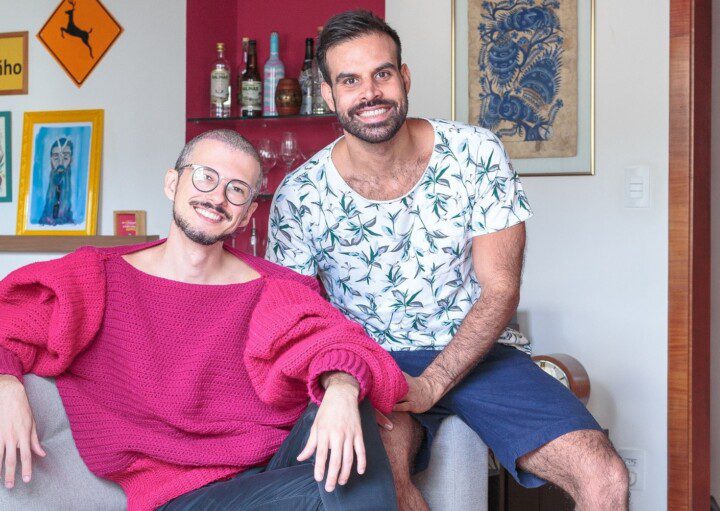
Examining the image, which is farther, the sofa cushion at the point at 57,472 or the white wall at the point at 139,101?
the white wall at the point at 139,101

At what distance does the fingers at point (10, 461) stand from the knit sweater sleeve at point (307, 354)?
1.54ft

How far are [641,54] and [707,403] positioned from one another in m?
1.29

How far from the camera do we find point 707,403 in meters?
3.27

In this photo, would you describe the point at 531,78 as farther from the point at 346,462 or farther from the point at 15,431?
the point at 15,431

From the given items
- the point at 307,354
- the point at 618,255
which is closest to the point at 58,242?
the point at 618,255

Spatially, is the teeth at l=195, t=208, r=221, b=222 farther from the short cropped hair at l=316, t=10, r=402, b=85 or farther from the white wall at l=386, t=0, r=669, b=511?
the white wall at l=386, t=0, r=669, b=511

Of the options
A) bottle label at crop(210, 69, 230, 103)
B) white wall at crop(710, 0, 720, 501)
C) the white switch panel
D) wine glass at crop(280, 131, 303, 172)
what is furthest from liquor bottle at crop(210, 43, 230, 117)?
white wall at crop(710, 0, 720, 501)

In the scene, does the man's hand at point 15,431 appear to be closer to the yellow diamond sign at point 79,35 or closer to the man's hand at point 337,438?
the man's hand at point 337,438

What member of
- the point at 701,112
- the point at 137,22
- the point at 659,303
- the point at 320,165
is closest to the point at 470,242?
the point at 320,165

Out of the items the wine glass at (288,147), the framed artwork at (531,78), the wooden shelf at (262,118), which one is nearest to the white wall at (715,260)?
the framed artwork at (531,78)

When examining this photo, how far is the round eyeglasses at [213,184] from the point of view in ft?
6.10

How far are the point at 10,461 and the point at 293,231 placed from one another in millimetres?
920

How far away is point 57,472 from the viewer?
171 cm

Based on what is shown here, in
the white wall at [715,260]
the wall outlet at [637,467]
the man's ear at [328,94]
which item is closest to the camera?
the man's ear at [328,94]
